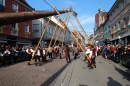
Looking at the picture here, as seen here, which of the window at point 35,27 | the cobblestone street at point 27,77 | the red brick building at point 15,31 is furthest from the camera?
the window at point 35,27

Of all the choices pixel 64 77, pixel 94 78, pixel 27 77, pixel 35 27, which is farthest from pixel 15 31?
pixel 94 78

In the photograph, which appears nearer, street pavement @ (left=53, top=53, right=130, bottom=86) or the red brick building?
street pavement @ (left=53, top=53, right=130, bottom=86)

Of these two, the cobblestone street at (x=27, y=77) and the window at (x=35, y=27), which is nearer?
the cobblestone street at (x=27, y=77)

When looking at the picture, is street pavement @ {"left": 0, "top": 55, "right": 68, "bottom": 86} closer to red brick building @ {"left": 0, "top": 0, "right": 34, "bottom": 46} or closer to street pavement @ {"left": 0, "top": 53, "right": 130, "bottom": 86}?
street pavement @ {"left": 0, "top": 53, "right": 130, "bottom": 86}

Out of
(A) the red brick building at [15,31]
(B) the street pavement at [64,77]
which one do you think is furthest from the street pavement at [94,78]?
(A) the red brick building at [15,31]

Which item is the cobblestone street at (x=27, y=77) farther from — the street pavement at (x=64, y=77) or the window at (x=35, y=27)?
the window at (x=35, y=27)

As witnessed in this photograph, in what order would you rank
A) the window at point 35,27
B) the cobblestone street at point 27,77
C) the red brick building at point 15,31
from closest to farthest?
the cobblestone street at point 27,77 → the red brick building at point 15,31 → the window at point 35,27

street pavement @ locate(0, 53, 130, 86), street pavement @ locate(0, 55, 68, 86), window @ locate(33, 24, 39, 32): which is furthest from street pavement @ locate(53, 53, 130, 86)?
window @ locate(33, 24, 39, 32)

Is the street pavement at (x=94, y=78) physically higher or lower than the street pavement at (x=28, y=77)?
lower

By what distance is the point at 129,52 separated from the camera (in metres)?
10.6

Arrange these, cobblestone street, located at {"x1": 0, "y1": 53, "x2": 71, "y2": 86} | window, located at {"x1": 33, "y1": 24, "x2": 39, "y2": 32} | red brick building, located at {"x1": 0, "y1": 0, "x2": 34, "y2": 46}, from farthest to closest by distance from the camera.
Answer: window, located at {"x1": 33, "y1": 24, "x2": 39, "y2": 32}
red brick building, located at {"x1": 0, "y1": 0, "x2": 34, "y2": 46}
cobblestone street, located at {"x1": 0, "y1": 53, "x2": 71, "y2": 86}

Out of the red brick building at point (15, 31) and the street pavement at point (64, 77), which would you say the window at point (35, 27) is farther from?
the street pavement at point (64, 77)

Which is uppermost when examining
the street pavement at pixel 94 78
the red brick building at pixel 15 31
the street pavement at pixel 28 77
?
the red brick building at pixel 15 31

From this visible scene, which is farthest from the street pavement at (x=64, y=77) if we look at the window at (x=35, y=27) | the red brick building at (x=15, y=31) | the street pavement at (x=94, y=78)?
the window at (x=35, y=27)
